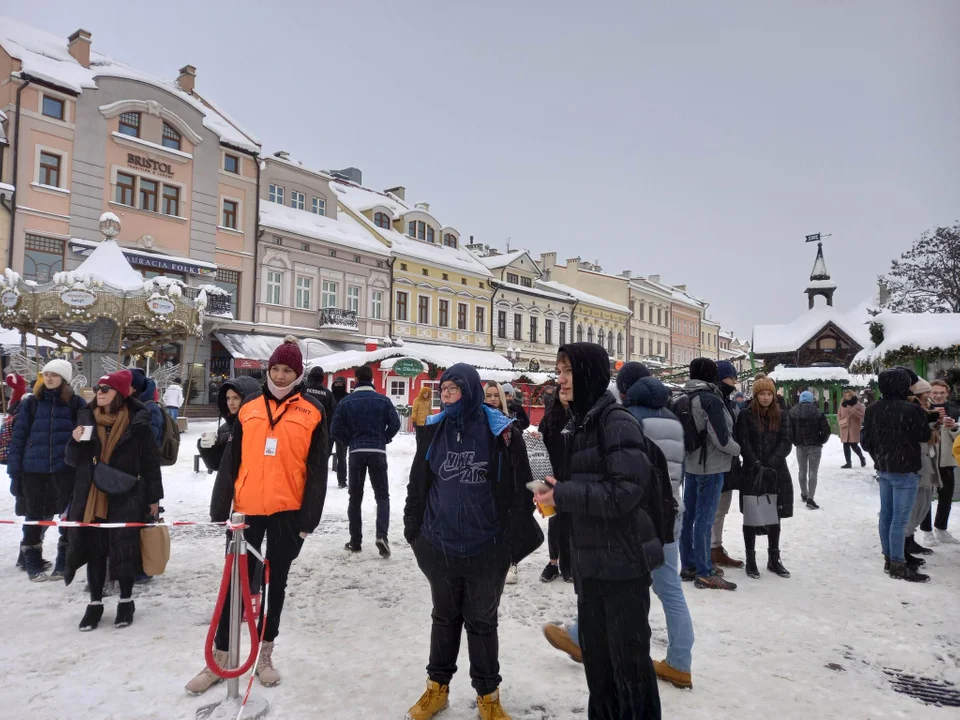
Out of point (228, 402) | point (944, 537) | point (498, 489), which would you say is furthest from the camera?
point (944, 537)

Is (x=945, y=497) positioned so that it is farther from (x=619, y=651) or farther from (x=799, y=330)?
(x=799, y=330)

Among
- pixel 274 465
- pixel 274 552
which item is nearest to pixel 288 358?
pixel 274 465

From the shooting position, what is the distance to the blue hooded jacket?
324 centimetres

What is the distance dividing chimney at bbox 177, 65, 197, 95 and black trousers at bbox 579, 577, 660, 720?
3175 centimetres

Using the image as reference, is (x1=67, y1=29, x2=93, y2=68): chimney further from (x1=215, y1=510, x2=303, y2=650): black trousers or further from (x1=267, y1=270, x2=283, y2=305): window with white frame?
(x1=215, y1=510, x2=303, y2=650): black trousers

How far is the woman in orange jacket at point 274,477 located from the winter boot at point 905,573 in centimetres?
538

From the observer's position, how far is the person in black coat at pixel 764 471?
5773 mm

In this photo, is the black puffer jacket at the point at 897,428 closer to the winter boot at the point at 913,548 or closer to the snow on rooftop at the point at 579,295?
the winter boot at the point at 913,548

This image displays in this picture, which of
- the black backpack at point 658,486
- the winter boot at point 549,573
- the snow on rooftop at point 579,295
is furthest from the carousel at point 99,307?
the snow on rooftop at point 579,295

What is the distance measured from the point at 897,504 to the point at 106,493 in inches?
264

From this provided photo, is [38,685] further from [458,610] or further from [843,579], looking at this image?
[843,579]

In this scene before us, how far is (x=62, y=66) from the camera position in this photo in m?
21.7

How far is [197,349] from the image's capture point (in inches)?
936

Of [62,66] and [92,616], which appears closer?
[92,616]
